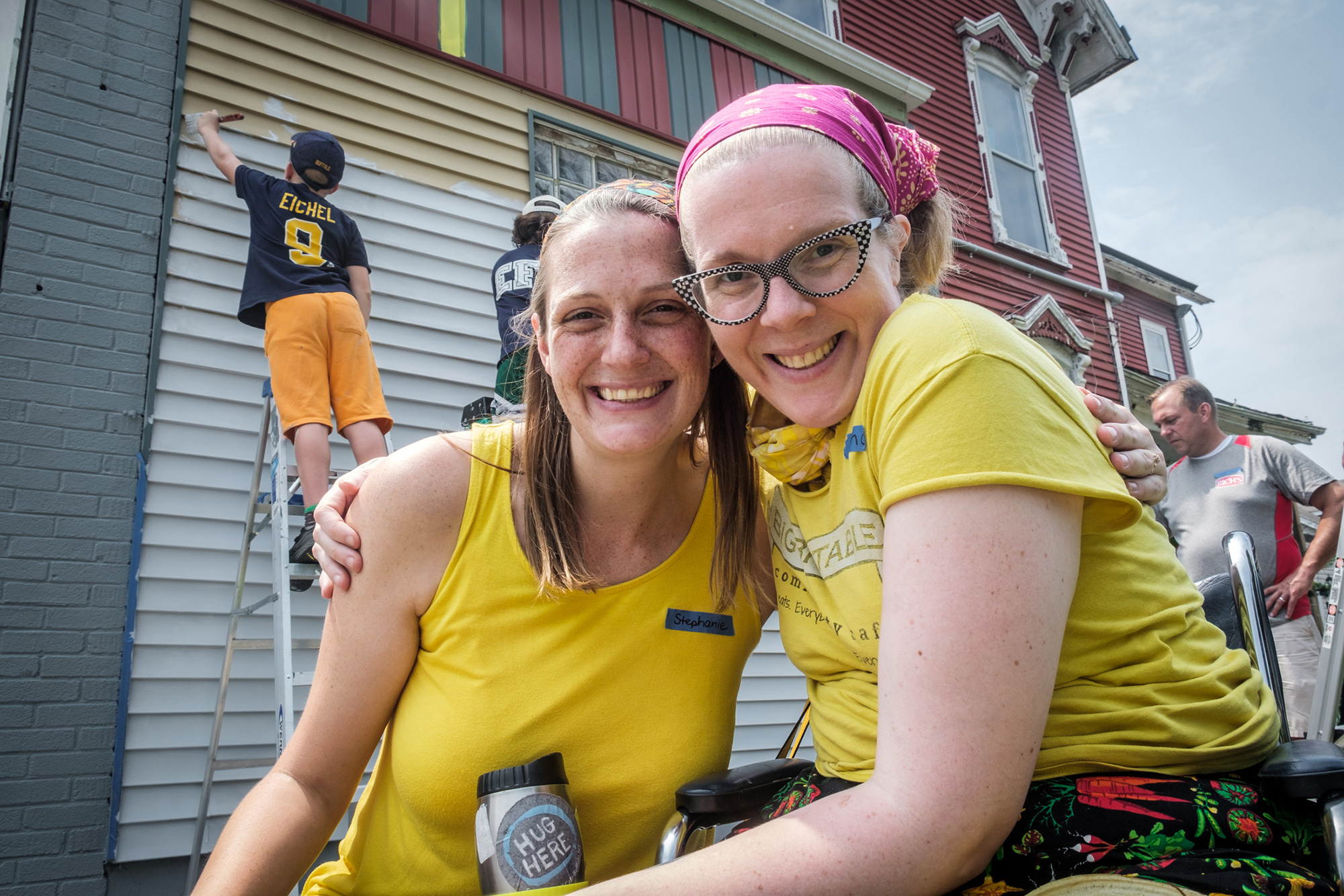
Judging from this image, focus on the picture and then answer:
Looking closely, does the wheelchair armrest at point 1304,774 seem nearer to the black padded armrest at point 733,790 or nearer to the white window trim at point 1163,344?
the black padded armrest at point 733,790

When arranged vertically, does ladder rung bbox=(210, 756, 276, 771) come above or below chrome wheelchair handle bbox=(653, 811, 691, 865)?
below

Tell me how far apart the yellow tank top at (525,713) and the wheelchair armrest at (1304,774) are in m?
0.98

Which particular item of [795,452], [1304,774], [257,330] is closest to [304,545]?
[257,330]

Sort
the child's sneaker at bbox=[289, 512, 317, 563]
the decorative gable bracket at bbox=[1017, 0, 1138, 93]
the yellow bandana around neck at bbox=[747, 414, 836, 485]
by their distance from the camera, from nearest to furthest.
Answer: the yellow bandana around neck at bbox=[747, 414, 836, 485]
the child's sneaker at bbox=[289, 512, 317, 563]
the decorative gable bracket at bbox=[1017, 0, 1138, 93]

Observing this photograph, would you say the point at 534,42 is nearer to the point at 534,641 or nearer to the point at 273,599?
the point at 273,599

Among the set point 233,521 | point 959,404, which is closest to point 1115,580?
point 959,404

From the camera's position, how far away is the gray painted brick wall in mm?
3285

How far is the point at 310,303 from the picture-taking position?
12.5 ft

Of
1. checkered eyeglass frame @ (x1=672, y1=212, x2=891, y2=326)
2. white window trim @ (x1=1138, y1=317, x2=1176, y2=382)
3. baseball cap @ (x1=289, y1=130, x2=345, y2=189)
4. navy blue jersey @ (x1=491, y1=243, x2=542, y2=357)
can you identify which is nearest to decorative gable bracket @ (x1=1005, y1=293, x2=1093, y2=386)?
white window trim @ (x1=1138, y1=317, x2=1176, y2=382)

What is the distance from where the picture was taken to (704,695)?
67.4 inches

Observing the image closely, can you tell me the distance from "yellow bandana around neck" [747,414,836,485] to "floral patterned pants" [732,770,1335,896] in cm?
59

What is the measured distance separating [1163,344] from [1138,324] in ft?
3.43

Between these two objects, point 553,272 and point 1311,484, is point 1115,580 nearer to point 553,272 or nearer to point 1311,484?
point 553,272

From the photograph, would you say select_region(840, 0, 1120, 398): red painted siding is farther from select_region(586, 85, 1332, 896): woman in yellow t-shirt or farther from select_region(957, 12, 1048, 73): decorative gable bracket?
select_region(586, 85, 1332, 896): woman in yellow t-shirt
